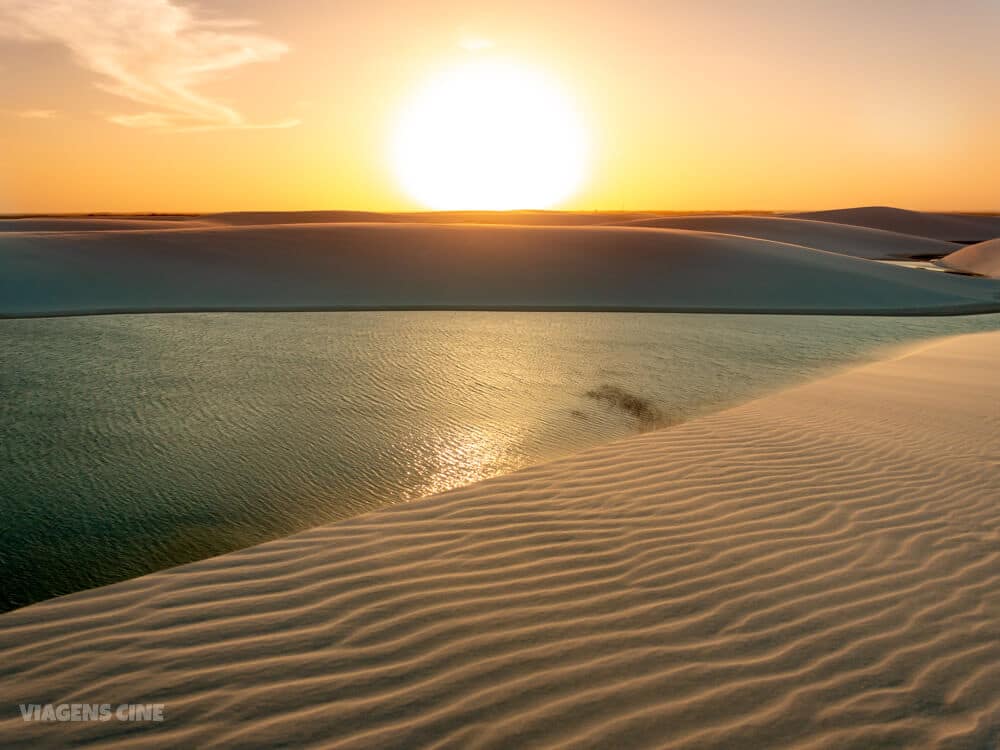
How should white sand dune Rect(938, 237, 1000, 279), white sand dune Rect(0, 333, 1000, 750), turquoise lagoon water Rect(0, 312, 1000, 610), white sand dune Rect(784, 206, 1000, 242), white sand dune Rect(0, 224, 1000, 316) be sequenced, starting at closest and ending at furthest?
white sand dune Rect(0, 333, 1000, 750)
turquoise lagoon water Rect(0, 312, 1000, 610)
white sand dune Rect(0, 224, 1000, 316)
white sand dune Rect(938, 237, 1000, 279)
white sand dune Rect(784, 206, 1000, 242)

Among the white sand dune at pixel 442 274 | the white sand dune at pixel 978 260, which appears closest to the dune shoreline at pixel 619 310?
the white sand dune at pixel 442 274

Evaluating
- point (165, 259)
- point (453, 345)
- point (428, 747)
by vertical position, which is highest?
point (165, 259)

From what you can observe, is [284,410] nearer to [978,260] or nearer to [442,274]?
[442,274]

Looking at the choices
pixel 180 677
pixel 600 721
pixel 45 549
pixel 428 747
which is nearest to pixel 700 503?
pixel 600 721

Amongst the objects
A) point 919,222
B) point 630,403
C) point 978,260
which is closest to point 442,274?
point 630,403

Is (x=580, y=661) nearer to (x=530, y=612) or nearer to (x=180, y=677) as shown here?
(x=530, y=612)

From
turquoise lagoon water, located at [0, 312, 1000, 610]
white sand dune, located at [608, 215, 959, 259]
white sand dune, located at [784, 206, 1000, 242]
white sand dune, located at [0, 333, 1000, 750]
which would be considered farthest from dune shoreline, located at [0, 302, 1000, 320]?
white sand dune, located at [784, 206, 1000, 242]

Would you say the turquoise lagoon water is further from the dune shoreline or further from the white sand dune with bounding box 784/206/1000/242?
the white sand dune with bounding box 784/206/1000/242
